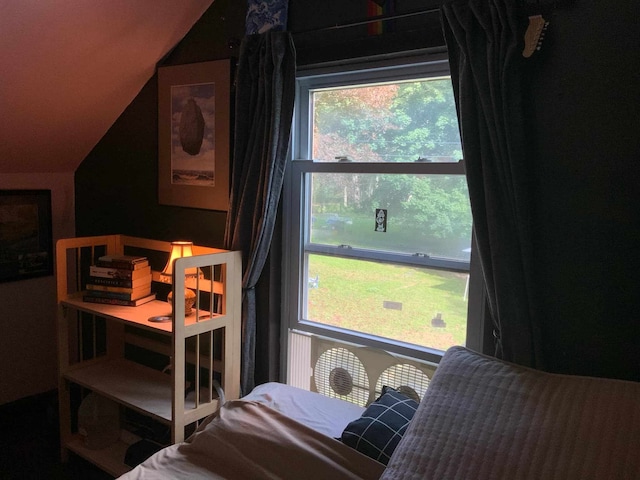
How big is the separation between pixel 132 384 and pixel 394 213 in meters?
1.45

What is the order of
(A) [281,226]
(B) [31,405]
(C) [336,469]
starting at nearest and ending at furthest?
(C) [336,469] → (A) [281,226] → (B) [31,405]

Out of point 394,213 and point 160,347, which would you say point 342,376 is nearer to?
point 394,213

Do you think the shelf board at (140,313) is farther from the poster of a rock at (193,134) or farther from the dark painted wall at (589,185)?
the dark painted wall at (589,185)

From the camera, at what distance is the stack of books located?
239 cm

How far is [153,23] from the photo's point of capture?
2357 millimetres

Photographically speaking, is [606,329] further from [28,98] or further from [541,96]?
[28,98]

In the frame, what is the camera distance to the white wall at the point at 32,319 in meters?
2.92

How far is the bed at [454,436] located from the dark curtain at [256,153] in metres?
0.58

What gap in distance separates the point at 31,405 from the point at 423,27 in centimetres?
297

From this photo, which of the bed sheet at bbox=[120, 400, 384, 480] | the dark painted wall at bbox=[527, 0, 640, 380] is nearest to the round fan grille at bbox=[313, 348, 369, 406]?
the bed sheet at bbox=[120, 400, 384, 480]

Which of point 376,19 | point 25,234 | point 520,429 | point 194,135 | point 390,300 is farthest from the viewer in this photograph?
point 25,234

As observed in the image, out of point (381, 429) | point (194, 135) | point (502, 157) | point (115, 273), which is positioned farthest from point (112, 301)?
point (502, 157)

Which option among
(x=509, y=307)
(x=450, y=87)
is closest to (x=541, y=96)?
(x=450, y=87)

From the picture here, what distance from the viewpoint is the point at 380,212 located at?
2074 millimetres
